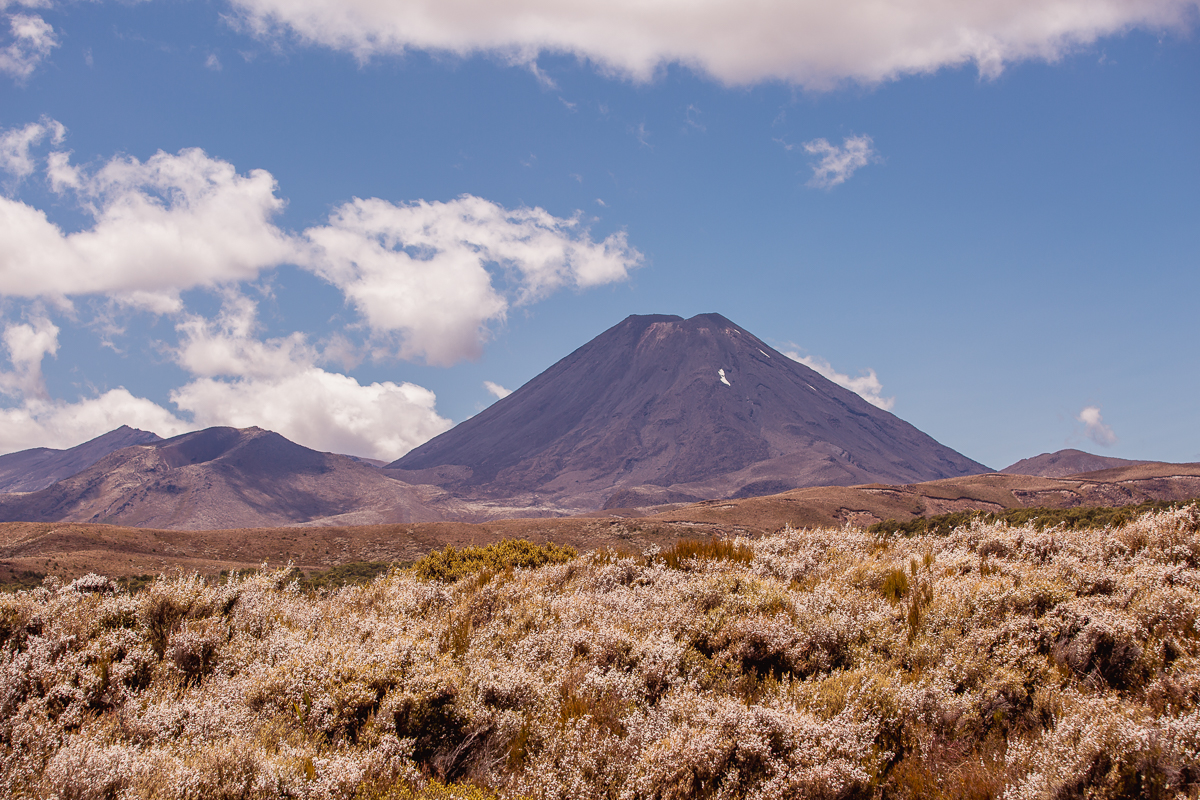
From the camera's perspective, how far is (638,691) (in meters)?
5.10

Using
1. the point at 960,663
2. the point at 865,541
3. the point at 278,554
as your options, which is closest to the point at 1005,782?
the point at 960,663

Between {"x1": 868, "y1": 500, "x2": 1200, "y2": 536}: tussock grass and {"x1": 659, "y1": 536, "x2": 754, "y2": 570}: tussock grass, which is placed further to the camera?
{"x1": 868, "y1": 500, "x2": 1200, "y2": 536}: tussock grass

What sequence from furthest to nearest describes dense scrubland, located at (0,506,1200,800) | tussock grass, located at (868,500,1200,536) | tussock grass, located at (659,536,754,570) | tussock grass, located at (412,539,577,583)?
1. tussock grass, located at (868,500,1200,536)
2. tussock grass, located at (412,539,577,583)
3. tussock grass, located at (659,536,754,570)
4. dense scrubland, located at (0,506,1200,800)

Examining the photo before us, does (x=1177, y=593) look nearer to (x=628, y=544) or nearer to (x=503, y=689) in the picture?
(x=503, y=689)

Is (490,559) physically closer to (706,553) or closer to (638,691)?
(706,553)

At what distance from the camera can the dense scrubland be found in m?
3.68

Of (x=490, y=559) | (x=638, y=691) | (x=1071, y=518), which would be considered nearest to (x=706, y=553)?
(x=490, y=559)

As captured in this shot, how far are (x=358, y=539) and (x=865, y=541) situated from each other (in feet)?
197

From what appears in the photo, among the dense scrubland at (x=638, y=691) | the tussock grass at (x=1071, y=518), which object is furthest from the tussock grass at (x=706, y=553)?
the tussock grass at (x=1071, y=518)

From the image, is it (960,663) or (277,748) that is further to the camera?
(960,663)

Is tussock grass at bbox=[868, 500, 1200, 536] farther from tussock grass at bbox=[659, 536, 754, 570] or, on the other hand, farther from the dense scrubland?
the dense scrubland

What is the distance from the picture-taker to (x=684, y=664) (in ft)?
18.0

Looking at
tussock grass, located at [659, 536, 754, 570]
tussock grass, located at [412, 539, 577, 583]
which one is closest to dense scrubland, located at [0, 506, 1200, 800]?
tussock grass, located at [659, 536, 754, 570]

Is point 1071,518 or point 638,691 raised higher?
point 1071,518
